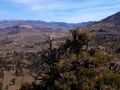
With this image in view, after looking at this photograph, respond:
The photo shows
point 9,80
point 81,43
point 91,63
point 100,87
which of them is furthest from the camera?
point 9,80

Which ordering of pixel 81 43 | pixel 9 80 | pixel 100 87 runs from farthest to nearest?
pixel 9 80 → pixel 81 43 → pixel 100 87

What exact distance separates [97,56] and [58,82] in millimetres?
5574

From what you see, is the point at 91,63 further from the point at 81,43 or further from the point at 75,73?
the point at 81,43

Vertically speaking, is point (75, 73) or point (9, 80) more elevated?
point (75, 73)

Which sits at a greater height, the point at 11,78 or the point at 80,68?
the point at 80,68

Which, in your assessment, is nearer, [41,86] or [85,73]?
[85,73]

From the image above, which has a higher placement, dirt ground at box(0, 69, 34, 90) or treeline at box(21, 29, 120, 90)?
treeline at box(21, 29, 120, 90)

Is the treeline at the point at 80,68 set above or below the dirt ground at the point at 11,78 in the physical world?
above

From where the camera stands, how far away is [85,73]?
27906mm

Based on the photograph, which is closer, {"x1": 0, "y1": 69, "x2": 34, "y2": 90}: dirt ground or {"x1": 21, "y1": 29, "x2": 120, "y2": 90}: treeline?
{"x1": 21, "y1": 29, "x2": 120, "y2": 90}: treeline

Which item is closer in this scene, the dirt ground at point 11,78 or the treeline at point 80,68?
the treeline at point 80,68

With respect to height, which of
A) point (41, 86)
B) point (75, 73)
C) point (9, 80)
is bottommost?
point (9, 80)

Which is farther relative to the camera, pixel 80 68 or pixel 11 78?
pixel 11 78

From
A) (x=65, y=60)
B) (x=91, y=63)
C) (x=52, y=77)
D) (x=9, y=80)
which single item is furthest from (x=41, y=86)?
(x=9, y=80)
